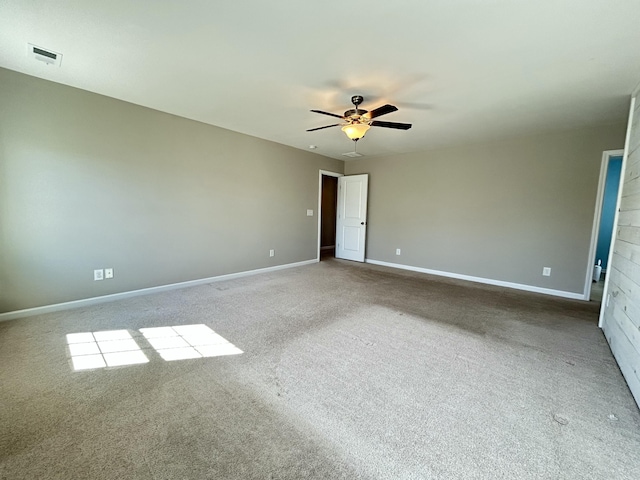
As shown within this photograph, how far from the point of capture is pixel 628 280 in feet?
7.27

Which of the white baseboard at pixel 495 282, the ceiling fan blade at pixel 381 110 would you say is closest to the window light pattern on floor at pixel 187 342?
the ceiling fan blade at pixel 381 110

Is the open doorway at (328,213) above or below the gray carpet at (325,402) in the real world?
above

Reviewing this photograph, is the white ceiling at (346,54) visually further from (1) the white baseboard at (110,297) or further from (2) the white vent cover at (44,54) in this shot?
(1) the white baseboard at (110,297)

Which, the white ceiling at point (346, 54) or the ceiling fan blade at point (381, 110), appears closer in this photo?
the white ceiling at point (346, 54)

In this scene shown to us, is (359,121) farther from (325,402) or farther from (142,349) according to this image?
(142,349)

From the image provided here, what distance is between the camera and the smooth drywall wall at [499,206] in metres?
3.87

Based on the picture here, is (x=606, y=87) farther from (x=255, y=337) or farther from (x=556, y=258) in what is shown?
(x=255, y=337)

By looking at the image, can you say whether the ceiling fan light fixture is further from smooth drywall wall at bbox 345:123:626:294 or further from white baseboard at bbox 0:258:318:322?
white baseboard at bbox 0:258:318:322

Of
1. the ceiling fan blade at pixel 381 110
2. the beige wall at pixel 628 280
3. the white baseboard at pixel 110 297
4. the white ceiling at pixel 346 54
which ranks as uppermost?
the white ceiling at pixel 346 54

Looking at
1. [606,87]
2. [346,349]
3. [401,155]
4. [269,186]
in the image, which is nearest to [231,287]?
[269,186]

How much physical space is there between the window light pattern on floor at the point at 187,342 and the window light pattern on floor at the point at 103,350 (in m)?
0.15

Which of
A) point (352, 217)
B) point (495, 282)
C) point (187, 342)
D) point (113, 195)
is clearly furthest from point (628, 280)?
point (113, 195)

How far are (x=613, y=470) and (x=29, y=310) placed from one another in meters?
4.80

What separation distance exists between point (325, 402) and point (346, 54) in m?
2.62
